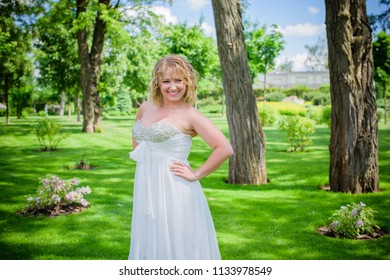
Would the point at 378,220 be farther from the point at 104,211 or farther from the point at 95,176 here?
the point at 95,176

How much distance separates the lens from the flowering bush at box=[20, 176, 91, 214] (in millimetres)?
4828

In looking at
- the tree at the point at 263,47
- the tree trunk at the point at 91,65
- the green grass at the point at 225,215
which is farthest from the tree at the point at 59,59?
the green grass at the point at 225,215

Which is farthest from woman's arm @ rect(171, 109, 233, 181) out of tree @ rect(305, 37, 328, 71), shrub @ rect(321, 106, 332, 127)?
shrub @ rect(321, 106, 332, 127)

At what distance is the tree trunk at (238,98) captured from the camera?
576 cm

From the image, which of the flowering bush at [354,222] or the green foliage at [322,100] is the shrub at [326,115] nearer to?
the green foliage at [322,100]

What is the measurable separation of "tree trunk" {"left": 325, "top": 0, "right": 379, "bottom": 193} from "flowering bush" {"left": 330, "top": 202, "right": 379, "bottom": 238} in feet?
4.93

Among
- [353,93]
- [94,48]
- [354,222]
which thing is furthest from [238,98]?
[94,48]

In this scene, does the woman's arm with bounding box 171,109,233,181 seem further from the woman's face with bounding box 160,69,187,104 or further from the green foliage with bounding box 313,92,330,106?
the green foliage with bounding box 313,92,330,106

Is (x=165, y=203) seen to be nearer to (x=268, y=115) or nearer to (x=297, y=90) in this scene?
(x=297, y=90)

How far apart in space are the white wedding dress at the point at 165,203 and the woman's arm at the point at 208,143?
2.8 inches

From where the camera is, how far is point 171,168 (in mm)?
2270

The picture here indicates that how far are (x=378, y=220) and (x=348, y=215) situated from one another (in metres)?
0.66

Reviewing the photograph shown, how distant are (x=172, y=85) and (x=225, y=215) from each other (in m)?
2.90
